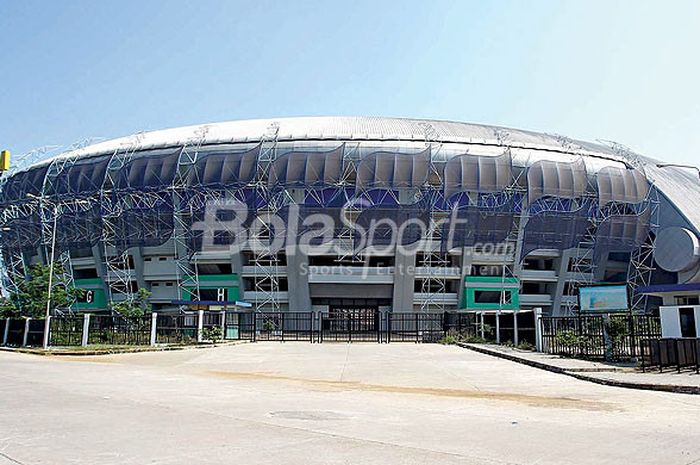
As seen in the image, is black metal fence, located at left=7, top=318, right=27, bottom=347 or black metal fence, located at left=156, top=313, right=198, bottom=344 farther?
black metal fence, located at left=156, top=313, right=198, bottom=344

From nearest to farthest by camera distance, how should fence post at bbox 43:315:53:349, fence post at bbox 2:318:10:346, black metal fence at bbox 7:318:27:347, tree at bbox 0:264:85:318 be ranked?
fence post at bbox 43:315:53:349, black metal fence at bbox 7:318:27:347, fence post at bbox 2:318:10:346, tree at bbox 0:264:85:318

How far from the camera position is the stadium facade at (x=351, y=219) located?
52125mm

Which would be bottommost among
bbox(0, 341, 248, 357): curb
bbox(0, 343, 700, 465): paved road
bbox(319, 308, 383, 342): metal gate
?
bbox(0, 343, 700, 465): paved road

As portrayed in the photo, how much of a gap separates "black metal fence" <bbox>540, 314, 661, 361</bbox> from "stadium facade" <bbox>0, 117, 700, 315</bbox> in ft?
83.9

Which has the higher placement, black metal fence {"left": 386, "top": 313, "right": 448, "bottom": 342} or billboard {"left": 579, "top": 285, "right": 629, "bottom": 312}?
billboard {"left": 579, "top": 285, "right": 629, "bottom": 312}

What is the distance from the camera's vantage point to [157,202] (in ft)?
177

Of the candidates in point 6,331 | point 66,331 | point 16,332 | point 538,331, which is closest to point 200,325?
point 66,331

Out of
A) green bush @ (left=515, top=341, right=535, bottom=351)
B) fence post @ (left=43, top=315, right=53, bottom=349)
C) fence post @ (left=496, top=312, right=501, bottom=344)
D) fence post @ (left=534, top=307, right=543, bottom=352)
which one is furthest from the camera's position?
fence post @ (left=496, top=312, right=501, bottom=344)

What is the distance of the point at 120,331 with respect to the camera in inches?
1366

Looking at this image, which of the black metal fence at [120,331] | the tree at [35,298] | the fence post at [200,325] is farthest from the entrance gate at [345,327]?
the tree at [35,298]

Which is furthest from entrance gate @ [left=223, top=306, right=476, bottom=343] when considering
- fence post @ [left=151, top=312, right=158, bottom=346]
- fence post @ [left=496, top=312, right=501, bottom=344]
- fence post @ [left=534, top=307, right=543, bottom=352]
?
fence post @ [left=534, top=307, right=543, bottom=352]

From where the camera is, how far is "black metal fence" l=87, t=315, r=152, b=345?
33750 millimetres

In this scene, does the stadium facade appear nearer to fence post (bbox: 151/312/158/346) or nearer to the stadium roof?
the stadium roof

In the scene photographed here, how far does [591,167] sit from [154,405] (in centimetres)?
5332
